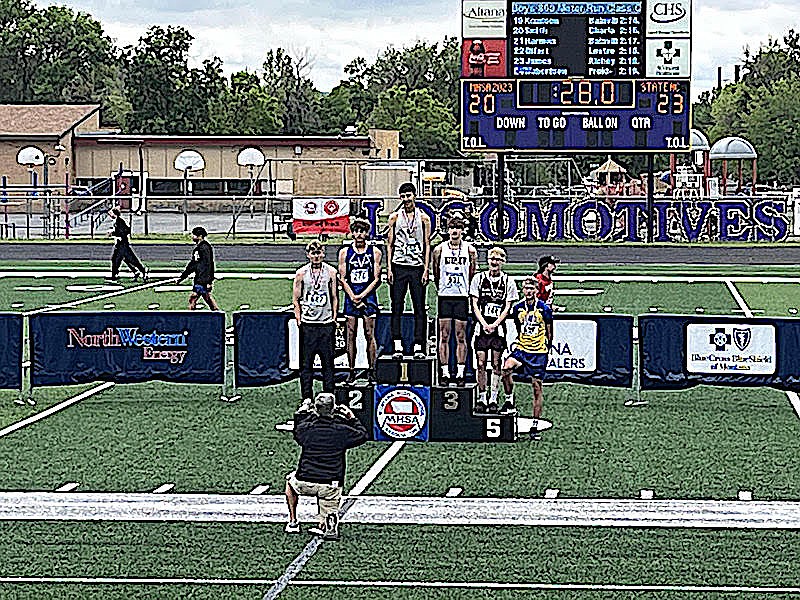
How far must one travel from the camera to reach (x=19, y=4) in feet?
368

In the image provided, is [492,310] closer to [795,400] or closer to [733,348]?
[733,348]

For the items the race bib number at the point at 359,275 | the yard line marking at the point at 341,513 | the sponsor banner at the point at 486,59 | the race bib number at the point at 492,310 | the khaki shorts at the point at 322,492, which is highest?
the sponsor banner at the point at 486,59

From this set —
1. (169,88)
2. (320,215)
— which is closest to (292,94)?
(169,88)

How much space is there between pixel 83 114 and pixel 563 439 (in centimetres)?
6561

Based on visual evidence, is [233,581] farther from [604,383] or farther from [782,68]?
[782,68]

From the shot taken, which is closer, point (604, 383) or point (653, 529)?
point (653, 529)

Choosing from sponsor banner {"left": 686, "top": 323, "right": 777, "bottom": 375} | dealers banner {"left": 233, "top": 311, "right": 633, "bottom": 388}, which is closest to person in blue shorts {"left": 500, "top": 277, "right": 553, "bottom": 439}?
dealers banner {"left": 233, "top": 311, "right": 633, "bottom": 388}

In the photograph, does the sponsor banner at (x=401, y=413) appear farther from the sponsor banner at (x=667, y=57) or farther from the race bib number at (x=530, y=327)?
the sponsor banner at (x=667, y=57)

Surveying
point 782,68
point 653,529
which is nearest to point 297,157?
point 782,68

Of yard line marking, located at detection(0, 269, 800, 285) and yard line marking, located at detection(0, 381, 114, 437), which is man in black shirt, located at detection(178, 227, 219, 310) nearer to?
yard line marking, located at detection(0, 381, 114, 437)

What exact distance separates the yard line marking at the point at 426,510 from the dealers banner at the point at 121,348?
4398mm

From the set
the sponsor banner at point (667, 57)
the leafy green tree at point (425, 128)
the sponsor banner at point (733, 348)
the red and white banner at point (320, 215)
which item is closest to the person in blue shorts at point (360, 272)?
the sponsor banner at point (733, 348)

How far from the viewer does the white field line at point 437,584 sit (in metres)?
9.30

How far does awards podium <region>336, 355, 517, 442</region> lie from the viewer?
45.3ft
